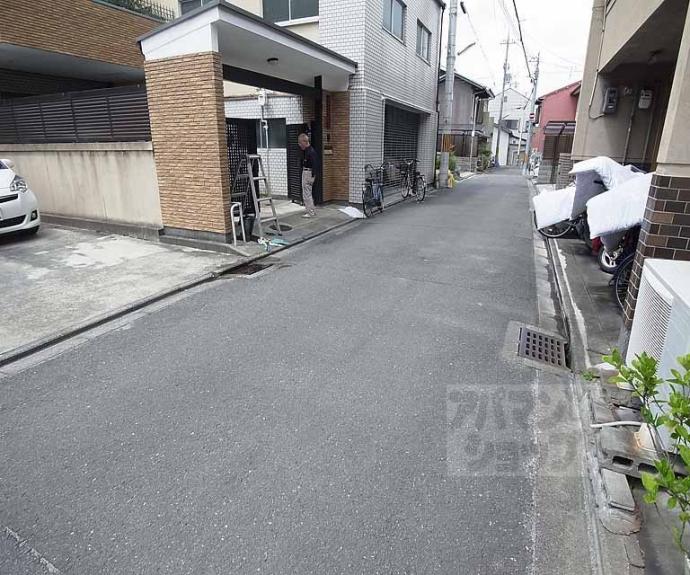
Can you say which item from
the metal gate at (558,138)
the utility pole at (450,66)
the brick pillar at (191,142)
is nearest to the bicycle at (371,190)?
the brick pillar at (191,142)

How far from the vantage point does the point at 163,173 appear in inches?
307

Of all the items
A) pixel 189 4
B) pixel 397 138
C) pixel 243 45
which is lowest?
pixel 397 138

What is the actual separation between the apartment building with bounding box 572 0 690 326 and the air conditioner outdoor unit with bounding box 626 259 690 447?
466mm

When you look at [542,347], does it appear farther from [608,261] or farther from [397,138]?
[397,138]

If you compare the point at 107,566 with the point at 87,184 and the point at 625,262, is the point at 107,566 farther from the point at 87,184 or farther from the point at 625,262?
the point at 87,184

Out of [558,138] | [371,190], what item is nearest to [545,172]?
[558,138]

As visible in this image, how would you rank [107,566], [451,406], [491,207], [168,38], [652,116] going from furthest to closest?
[491,207] < [652,116] < [168,38] < [451,406] < [107,566]

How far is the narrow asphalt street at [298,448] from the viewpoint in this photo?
212 centimetres

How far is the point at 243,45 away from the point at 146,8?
7.60 metres

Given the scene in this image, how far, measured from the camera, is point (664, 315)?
257 cm

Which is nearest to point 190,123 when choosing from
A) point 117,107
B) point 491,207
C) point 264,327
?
point 117,107

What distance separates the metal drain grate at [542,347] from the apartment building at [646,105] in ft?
2.24

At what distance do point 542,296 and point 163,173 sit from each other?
6.61m

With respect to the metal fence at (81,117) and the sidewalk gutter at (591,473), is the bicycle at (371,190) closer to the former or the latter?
the metal fence at (81,117)
